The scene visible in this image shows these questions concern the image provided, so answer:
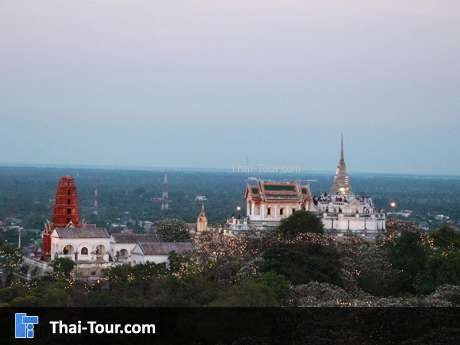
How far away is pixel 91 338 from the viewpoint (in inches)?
1929

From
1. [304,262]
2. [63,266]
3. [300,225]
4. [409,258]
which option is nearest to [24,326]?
[304,262]

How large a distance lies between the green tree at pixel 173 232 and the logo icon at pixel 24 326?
3189 centimetres

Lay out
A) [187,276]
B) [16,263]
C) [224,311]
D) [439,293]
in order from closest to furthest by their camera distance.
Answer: [224,311], [439,293], [187,276], [16,263]

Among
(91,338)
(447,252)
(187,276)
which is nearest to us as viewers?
(91,338)

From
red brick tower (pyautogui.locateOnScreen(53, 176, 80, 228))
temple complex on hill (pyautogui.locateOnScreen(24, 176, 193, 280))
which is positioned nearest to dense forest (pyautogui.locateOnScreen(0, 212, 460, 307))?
temple complex on hill (pyautogui.locateOnScreen(24, 176, 193, 280))

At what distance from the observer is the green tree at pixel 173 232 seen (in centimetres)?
8331

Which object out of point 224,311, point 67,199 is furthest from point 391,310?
point 67,199

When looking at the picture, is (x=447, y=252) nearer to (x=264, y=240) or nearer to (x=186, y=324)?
(x=264, y=240)

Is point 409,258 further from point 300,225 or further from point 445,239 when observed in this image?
point 445,239

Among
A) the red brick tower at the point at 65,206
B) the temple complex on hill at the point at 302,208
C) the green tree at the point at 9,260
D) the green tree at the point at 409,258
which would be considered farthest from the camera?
the red brick tower at the point at 65,206

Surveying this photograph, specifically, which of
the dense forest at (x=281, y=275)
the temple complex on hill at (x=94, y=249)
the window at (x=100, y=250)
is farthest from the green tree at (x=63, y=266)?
the window at (x=100, y=250)

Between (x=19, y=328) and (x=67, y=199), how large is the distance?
3449cm

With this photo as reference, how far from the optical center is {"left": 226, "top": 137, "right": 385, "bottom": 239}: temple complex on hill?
8156cm

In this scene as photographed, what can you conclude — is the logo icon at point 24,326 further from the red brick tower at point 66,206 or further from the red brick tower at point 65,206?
the red brick tower at point 66,206
